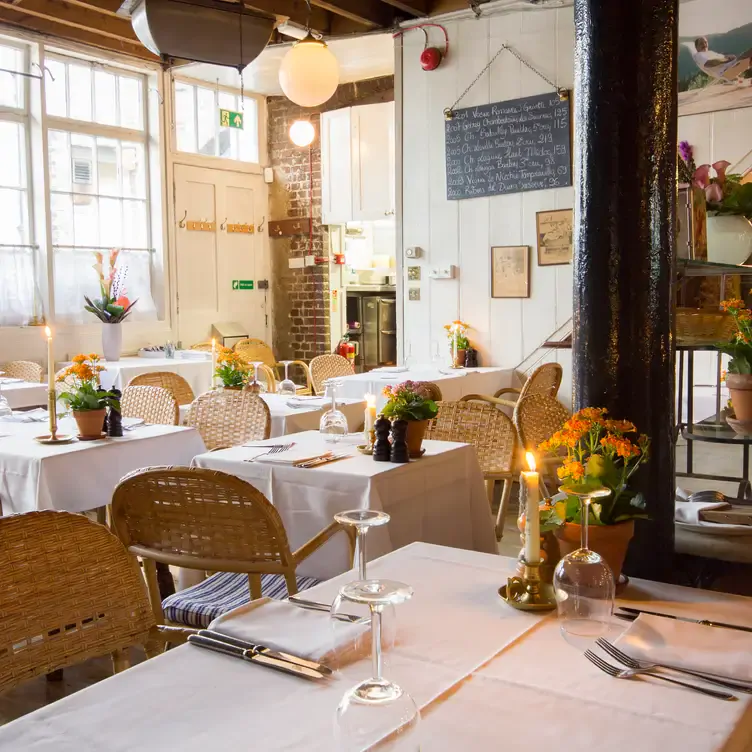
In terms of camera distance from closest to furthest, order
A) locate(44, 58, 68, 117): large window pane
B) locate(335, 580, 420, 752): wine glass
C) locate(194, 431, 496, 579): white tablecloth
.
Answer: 1. locate(335, 580, 420, 752): wine glass
2. locate(194, 431, 496, 579): white tablecloth
3. locate(44, 58, 68, 117): large window pane

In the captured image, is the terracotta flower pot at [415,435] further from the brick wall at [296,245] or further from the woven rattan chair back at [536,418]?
the brick wall at [296,245]

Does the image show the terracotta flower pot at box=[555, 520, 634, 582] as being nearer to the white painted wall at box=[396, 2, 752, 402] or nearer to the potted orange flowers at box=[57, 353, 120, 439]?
the potted orange flowers at box=[57, 353, 120, 439]

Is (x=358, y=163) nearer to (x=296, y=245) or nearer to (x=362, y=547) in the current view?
(x=296, y=245)

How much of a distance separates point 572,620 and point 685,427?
1.18m

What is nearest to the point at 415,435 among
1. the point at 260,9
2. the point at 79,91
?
the point at 260,9

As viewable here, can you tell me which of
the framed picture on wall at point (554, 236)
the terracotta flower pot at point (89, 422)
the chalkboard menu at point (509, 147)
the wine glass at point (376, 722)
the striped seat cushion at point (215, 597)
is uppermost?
the chalkboard menu at point (509, 147)

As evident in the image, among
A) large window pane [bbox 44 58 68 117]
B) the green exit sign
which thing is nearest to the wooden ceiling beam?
the green exit sign

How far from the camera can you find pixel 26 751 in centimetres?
111

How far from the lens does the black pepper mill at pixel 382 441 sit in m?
3.15

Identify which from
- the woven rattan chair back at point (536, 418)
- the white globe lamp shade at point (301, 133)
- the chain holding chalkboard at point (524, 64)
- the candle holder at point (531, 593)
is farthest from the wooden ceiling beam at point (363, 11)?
the candle holder at point (531, 593)

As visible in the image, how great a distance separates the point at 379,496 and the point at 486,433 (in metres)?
1.40

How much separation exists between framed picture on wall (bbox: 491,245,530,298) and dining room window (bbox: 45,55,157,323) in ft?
11.5

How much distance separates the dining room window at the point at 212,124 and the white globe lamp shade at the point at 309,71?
352 cm

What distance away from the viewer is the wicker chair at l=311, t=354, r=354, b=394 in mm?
7176
